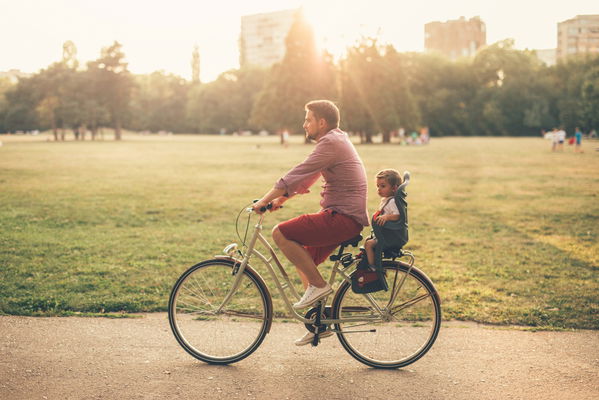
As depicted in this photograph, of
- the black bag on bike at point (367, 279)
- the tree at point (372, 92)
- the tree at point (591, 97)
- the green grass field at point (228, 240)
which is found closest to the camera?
the black bag on bike at point (367, 279)

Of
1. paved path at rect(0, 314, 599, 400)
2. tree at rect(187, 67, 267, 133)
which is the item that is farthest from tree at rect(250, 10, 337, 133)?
paved path at rect(0, 314, 599, 400)

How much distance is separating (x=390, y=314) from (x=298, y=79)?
63.4 meters

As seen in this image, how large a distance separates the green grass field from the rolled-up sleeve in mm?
2560

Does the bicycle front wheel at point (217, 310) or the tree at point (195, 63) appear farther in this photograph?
the tree at point (195, 63)

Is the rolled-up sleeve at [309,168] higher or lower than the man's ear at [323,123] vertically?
lower

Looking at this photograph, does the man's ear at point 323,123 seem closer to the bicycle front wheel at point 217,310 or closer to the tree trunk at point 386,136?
the bicycle front wheel at point 217,310

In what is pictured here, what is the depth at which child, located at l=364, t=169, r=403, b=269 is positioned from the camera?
4.14 m

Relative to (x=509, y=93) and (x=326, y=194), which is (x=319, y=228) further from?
(x=509, y=93)

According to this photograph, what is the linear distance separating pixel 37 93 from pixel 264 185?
7738 cm

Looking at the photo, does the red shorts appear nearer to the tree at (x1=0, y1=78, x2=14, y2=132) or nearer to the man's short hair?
the man's short hair

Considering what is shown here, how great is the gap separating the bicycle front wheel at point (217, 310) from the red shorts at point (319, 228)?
0.50 m

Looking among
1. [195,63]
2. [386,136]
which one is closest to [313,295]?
[386,136]

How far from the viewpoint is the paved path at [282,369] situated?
3.93 metres

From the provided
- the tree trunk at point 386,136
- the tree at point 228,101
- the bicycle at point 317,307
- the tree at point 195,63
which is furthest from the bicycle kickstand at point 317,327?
the tree at point 195,63
